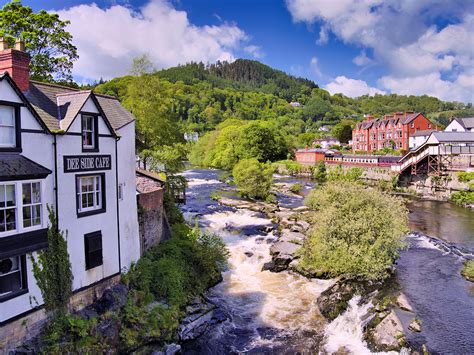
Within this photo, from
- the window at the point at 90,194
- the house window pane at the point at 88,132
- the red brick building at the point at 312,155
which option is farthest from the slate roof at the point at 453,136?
the house window pane at the point at 88,132

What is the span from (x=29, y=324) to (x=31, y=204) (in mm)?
4456

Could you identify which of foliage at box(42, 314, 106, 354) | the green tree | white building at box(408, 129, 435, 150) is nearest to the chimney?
foliage at box(42, 314, 106, 354)

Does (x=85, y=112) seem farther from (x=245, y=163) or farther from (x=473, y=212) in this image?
(x=473, y=212)

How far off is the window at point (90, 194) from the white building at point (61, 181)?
4 cm

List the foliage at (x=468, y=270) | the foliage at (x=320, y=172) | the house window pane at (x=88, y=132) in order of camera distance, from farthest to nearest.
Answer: the foliage at (x=320, y=172), the foliage at (x=468, y=270), the house window pane at (x=88, y=132)

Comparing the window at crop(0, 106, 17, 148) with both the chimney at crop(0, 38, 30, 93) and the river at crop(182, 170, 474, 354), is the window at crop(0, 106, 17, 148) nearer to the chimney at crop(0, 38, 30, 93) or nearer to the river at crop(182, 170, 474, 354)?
the chimney at crop(0, 38, 30, 93)

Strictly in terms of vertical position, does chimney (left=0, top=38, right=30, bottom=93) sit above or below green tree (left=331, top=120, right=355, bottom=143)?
below

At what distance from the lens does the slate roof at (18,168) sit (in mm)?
13344

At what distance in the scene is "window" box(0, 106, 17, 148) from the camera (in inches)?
545

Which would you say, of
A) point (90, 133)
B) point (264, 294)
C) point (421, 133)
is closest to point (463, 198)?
point (264, 294)

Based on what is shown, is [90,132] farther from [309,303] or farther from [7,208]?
[309,303]

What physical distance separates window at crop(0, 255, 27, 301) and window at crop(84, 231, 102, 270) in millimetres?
3016

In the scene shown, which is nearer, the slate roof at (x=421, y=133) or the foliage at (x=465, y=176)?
the foliage at (x=465, y=176)

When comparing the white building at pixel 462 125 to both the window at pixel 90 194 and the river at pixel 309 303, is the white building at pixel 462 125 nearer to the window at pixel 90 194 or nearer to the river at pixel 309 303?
the river at pixel 309 303
